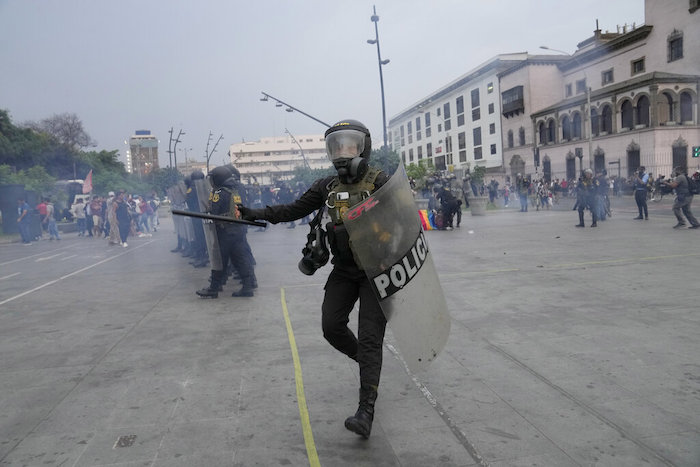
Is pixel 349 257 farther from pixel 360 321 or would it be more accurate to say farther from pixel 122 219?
pixel 122 219

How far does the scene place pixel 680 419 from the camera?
298cm

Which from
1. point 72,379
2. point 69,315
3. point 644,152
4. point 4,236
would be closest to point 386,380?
point 72,379

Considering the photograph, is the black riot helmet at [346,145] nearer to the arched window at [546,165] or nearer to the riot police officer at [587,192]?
the riot police officer at [587,192]

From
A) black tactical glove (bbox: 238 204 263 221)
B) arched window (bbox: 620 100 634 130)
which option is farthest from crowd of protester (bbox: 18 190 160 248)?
arched window (bbox: 620 100 634 130)

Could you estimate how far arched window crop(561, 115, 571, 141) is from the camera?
135 feet

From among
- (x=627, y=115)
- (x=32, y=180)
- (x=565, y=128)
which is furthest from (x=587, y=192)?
(x=32, y=180)

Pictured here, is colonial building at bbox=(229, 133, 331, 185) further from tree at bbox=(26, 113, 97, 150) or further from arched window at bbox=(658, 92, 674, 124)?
arched window at bbox=(658, 92, 674, 124)

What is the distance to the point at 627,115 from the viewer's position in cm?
3450

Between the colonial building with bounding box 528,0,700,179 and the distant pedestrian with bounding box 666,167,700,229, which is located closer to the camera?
the distant pedestrian with bounding box 666,167,700,229

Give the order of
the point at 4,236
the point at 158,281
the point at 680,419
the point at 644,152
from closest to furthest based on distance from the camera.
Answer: the point at 680,419 < the point at 158,281 < the point at 4,236 < the point at 644,152

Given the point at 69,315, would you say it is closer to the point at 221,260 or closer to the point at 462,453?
the point at 221,260

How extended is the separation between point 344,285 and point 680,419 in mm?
1989

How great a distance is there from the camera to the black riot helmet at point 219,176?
283 inches

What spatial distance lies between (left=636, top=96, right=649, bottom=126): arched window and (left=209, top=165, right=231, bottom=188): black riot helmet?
32.2 m
